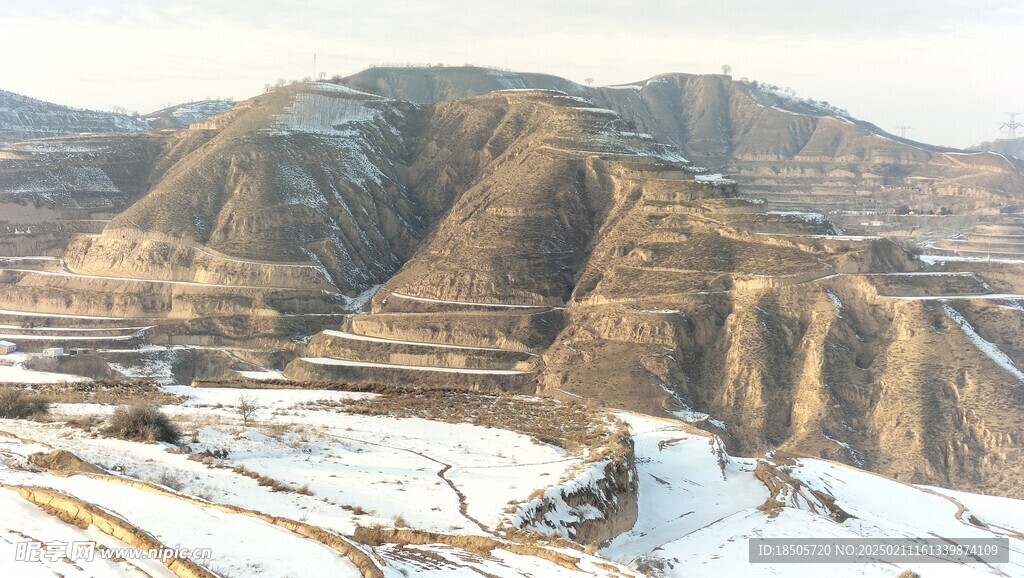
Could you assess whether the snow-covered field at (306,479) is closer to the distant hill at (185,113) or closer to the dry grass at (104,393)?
the dry grass at (104,393)

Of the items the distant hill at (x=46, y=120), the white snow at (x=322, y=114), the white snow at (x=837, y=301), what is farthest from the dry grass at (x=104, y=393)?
the distant hill at (x=46, y=120)

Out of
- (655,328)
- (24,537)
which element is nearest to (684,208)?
(655,328)

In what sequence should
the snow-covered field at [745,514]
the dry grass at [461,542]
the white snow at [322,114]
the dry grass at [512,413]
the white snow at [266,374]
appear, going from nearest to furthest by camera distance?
the dry grass at [461,542]
the snow-covered field at [745,514]
the dry grass at [512,413]
the white snow at [266,374]
the white snow at [322,114]

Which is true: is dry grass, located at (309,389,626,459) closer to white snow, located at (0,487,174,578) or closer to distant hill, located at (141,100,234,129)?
white snow, located at (0,487,174,578)

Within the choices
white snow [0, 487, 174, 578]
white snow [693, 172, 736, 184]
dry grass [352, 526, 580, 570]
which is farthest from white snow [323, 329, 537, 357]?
white snow [0, 487, 174, 578]

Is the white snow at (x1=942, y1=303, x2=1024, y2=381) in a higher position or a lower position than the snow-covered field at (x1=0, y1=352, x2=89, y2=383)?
higher

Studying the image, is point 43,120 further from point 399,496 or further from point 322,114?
point 399,496
